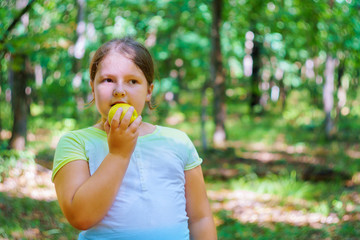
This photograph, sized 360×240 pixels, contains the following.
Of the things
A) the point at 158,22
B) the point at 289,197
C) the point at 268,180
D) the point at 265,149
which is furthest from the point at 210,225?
the point at 265,149

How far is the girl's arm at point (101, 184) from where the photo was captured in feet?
3.47

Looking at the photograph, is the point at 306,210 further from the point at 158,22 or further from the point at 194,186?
the point at 158,22

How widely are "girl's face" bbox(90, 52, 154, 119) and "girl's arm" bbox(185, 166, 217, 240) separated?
0.31 meters

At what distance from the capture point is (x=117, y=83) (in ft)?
4.03

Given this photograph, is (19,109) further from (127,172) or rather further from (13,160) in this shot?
(127,172)

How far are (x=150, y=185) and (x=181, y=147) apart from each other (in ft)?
0.63

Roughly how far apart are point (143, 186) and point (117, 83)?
0.34 meters

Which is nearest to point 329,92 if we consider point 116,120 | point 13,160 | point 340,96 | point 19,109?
point 340,96

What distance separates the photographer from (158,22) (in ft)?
29.7

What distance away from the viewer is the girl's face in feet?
3.98

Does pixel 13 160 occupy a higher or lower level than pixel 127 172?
lower

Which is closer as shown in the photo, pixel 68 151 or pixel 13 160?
pixel 68 151

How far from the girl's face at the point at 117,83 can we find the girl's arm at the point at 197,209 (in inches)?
12.2

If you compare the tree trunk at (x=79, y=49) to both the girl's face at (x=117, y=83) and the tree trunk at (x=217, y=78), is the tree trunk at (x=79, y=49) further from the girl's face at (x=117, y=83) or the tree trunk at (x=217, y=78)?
the girl's face at (x=117, y=83)
